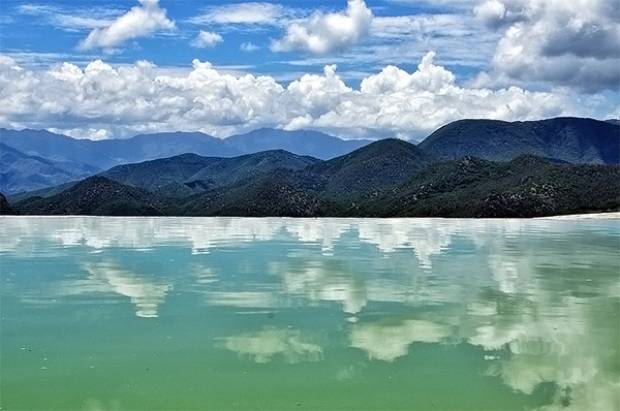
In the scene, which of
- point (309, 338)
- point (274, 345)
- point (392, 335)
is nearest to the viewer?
point (274, 345)

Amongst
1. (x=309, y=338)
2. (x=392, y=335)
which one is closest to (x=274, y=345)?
(x=309, y=338)

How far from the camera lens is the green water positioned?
19891mm

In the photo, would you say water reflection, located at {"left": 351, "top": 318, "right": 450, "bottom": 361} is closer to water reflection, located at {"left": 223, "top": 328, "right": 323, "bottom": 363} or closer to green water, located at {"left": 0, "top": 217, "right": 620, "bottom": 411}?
green water, located at {"left": 0, "top": 217, "right": 620, "bottom": 411}

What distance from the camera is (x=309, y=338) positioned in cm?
2714

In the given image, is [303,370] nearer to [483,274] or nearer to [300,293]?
[300,293]

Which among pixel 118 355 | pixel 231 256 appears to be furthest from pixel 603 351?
pixel 231 256

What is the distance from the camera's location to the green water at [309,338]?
1989 cm

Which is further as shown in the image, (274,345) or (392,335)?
(392,335)

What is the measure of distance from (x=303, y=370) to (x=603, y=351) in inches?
432

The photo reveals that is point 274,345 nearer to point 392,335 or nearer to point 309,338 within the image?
point 309,338

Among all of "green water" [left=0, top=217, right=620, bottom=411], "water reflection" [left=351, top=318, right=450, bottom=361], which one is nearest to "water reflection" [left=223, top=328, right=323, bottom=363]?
"green water" [left=0, top=217, right=620, bottom=411]

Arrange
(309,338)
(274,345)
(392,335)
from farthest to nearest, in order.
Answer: (392,335) < (309,338) < (274,345)

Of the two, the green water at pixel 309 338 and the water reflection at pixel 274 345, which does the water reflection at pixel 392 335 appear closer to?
the green water at pixel 309 338

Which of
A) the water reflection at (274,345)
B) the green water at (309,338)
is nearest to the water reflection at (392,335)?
the green water at (309,338)
